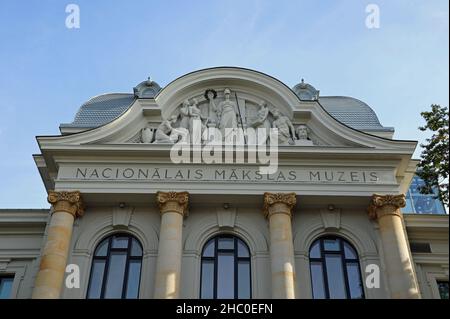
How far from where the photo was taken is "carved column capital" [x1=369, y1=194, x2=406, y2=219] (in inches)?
695

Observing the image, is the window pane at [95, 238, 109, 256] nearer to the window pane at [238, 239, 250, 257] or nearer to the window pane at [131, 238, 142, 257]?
the window pane at [131, 238, 142, 257]

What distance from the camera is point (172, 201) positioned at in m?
17.7

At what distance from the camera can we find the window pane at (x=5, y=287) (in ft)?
60.4

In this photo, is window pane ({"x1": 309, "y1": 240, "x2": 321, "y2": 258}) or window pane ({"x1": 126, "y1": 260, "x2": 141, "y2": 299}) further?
window pane ({"x1": 309, "y1": 240, "x2": 321, "y2": 258})

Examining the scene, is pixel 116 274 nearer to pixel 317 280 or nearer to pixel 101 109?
pixel 317 280

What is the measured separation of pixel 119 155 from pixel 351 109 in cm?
953

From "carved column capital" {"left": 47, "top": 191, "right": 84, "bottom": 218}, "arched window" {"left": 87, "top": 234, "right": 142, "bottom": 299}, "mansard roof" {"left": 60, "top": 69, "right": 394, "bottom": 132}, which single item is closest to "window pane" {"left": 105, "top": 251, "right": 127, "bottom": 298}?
"arched window" {"left": 87, "top": 234, "right": 142, "bottom": 299}

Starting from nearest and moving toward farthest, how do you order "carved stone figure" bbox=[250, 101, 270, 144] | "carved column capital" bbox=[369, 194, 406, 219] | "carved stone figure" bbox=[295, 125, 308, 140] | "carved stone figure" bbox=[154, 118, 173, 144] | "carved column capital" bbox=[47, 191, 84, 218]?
"carved column capital" bbox=[47, 191, 84, 218] → "carved column capital" bbox=[369, 194, 406, 219] → "carved stone figure" bbox=[154, 118, 173, 144] → "carved stone figure" bbox=[295, 125, 308, 140] → "carved stone figure" bbox=[250, 101, 270, 144]

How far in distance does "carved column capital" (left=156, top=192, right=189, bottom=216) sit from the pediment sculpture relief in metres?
2.23

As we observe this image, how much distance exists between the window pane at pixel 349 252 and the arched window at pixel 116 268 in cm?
693

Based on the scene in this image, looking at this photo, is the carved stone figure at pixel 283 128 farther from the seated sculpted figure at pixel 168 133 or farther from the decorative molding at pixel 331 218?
the seated sculpted figure at pixel 168 133

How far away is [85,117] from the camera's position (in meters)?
20.8

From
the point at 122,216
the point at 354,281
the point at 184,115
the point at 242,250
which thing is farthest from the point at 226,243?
the point at 184,115

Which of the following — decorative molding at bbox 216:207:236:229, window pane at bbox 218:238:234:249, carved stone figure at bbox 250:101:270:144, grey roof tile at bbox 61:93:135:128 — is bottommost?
window pane at bbox 218:238:234:249
